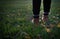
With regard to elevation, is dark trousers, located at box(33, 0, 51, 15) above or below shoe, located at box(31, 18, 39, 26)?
above

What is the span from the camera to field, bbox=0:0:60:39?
2.76 feet

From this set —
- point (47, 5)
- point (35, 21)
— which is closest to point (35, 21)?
point (35, 21)

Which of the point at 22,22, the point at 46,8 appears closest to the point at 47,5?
the point at 46,8

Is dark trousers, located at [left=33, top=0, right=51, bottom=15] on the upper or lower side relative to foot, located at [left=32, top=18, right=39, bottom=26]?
upper

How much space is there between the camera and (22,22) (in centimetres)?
88

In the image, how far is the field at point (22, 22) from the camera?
842 mm

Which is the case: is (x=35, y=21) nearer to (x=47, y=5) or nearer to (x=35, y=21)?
(x=35, y=21)

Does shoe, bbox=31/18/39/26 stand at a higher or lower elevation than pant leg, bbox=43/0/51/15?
lower

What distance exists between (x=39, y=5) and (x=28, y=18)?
9 centimetres

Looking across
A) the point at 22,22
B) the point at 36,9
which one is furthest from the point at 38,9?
the point at 22,22

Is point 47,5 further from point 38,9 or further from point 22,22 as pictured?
point 22,22

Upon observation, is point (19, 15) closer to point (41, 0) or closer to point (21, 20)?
point (21, 20)

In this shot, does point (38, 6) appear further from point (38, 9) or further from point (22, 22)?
point (22, 22)

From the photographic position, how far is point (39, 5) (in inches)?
34.6
